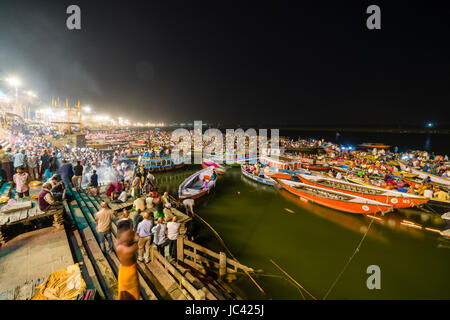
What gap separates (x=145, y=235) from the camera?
6254 mm

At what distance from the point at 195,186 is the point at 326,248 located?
12955 millimetres

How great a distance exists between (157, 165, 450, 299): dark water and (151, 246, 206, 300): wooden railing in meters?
3.96

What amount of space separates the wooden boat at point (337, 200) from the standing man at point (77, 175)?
17968mm

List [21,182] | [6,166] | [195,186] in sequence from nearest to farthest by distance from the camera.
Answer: [21,182]
[6,166]
[195,186]

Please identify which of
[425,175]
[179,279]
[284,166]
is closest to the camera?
[179,279]

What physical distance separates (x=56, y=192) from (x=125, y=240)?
300 inches

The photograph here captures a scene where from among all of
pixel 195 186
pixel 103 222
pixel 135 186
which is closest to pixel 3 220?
pixel 103 222

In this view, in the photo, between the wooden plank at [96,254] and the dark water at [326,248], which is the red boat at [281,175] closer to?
the dark water at [326,248]

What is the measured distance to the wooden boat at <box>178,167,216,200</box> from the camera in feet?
55.4

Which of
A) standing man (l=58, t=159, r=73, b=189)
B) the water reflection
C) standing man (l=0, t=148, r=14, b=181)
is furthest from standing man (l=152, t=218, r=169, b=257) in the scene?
the water reflection

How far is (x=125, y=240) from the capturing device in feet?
11.4

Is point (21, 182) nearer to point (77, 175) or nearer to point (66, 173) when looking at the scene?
point (77, 175)

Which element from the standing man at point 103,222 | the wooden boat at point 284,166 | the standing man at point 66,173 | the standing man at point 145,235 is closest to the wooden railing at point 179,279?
the standing man at point 145,235

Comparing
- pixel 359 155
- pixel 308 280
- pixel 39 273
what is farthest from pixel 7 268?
pixel 359 155
